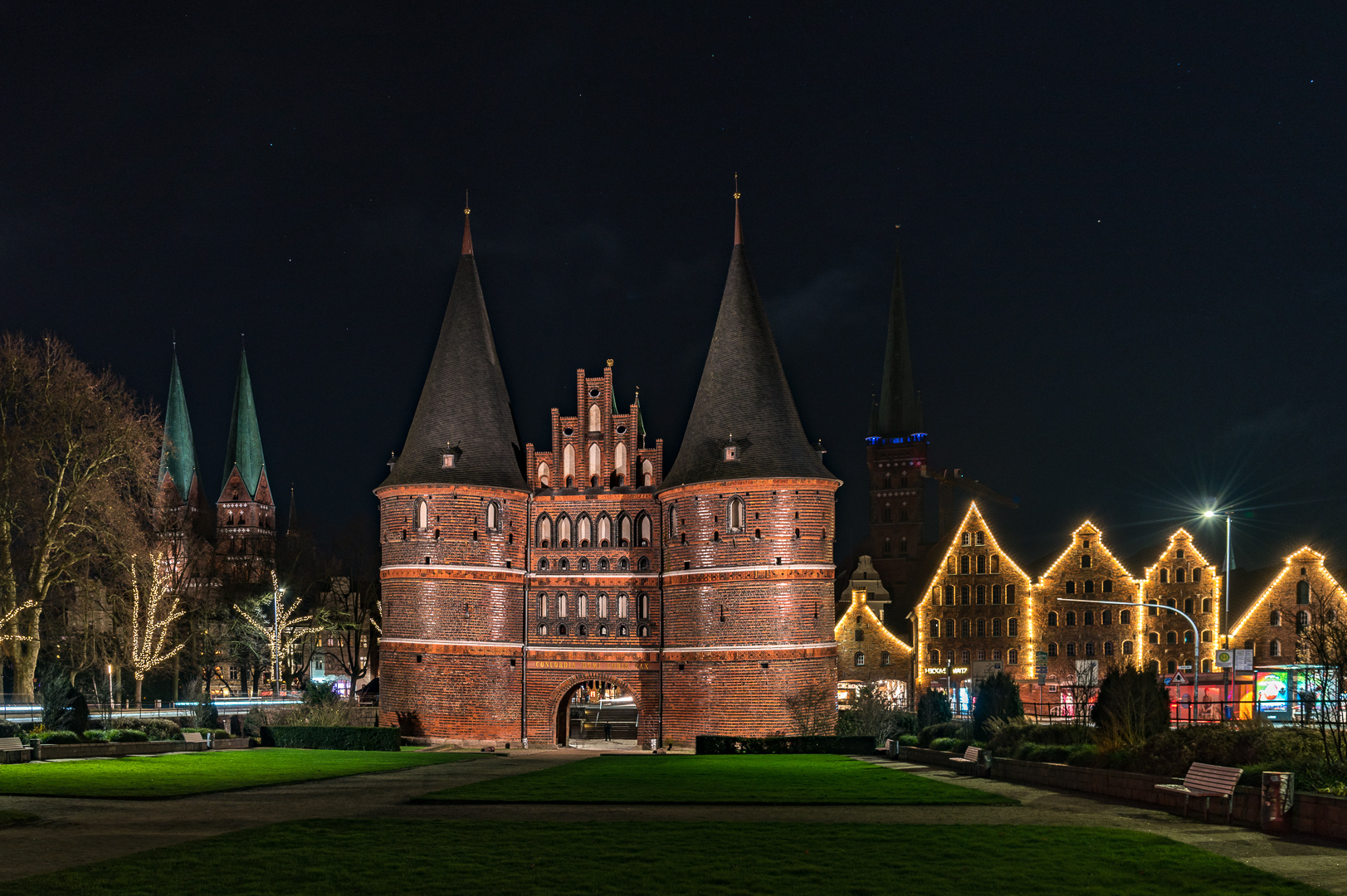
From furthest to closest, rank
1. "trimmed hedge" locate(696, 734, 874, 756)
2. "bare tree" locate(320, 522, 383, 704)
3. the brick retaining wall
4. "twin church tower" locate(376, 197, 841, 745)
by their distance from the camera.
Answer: "bare tree" locate(320, 522, 383, 704) → "twin church tower" locate(376, 197, 841, 745) → "trimmed hedge" locate(696, 734, 874, 756) → the brick retaining wall

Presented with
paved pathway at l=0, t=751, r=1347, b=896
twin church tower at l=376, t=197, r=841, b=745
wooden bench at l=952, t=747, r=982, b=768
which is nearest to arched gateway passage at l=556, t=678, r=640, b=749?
twin church tower at l=376, t=197, r=841, b=745

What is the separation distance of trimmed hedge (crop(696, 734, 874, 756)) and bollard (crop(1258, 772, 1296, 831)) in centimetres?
2450

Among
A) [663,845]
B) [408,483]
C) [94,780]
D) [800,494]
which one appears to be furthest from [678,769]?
[408,483]

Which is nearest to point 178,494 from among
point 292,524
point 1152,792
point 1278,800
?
point 292,524

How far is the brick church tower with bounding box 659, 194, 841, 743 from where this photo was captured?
51.2m

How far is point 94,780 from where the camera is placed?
24.8 meters

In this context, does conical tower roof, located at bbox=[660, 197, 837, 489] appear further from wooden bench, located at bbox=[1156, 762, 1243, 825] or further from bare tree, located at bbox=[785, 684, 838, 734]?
wooden bench, located at bbox=[1156, 762, 1243, 825]

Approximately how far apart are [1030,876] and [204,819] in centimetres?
1173

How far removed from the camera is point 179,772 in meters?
27.6

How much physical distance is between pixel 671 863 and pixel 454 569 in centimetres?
3953

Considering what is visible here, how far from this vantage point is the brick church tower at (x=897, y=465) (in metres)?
116

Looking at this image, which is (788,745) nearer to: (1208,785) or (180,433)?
(1208,785)

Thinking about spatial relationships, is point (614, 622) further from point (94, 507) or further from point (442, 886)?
point (442, 886)

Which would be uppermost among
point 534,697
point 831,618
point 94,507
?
point 94,507
